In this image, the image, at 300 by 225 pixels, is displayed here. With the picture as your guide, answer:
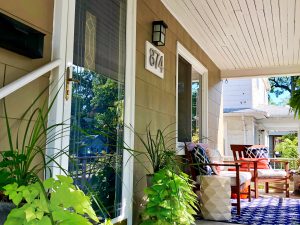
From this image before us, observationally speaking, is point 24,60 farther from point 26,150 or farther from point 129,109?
point 129,109

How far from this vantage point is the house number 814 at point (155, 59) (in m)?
3.61

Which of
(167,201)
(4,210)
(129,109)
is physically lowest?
(167,201)

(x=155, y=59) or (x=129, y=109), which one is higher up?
(x=155, y=59)

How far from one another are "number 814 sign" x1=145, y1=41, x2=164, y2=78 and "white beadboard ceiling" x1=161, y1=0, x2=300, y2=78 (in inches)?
28.2

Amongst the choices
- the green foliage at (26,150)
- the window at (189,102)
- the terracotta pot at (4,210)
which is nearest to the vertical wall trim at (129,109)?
the green foliage at (26,150)

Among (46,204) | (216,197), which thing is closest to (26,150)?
(46,204)

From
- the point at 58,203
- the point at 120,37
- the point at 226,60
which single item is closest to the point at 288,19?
the point at 226,60

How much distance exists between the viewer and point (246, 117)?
1139cm

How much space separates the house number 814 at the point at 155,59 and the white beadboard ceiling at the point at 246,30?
28.3 inches

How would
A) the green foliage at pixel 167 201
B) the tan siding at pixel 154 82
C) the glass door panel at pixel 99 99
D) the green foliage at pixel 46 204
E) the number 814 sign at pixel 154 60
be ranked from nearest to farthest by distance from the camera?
the green foliage at pixel 46 204 < the glass door panel at pixel 99 99 < the green foliage at pixel 167 201 < the tan siding at pixel 154 82 < the number 814 sign at pixel 154 60

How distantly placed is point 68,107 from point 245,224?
103 inches

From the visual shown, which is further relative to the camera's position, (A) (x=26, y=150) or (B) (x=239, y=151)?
(B) (x=239, y=151)

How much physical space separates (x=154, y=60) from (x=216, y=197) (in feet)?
5.50

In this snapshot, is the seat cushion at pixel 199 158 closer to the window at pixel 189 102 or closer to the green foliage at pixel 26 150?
the window at pixel 189 102
